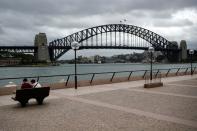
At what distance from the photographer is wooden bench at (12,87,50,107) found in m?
12.0

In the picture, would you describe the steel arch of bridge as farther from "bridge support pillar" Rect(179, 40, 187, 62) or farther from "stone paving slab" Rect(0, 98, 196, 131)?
"stone paving slab" Rect(0, 98, 196, 131)

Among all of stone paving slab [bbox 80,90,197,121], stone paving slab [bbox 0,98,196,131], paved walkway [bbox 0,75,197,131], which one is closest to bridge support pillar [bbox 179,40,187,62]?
stone paving slab [bbox 80,90,197,121]

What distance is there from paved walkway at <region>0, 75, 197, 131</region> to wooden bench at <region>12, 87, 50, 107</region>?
274mm

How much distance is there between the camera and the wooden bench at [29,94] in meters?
12.0

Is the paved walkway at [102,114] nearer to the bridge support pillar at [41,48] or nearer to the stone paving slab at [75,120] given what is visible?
the stone paving slab at [75,120]

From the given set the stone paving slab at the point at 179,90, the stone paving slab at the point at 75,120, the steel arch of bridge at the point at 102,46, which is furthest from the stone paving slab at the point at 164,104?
the steel arch of bridge at the point at 102,46

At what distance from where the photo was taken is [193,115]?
10.0 meters

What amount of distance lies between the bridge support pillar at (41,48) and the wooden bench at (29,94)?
9050cm

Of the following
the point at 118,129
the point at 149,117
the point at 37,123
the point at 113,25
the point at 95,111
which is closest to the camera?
the point at 118,129

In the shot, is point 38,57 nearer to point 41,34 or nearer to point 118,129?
point 41,34

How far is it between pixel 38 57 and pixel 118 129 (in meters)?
97.2

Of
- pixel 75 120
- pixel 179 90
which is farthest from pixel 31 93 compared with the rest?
pixel 179 90

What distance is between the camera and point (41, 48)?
10531 centimetres

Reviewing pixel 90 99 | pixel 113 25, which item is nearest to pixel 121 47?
pixel 113 25
